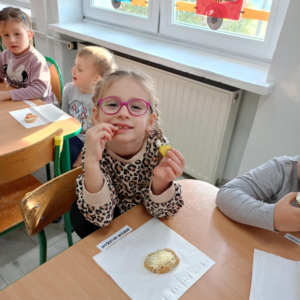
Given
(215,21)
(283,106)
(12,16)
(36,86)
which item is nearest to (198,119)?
(283,106)

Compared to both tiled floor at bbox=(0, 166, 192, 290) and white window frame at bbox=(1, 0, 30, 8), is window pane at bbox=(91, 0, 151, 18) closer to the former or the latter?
white window frame at bbox=(1, 0, 30, 8)

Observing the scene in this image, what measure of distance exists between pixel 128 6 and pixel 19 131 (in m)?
1.73

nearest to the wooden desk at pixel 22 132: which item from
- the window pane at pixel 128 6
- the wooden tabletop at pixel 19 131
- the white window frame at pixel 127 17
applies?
the wooden tabletop at pixel 19 131

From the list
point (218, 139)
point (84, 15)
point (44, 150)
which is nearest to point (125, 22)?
point (84, 15)

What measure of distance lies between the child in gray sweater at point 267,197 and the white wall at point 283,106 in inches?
23.1

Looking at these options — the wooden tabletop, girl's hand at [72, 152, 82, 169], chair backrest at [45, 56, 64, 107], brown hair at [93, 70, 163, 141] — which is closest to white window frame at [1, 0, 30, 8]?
chair backrest at [45, 56, 64, 107]

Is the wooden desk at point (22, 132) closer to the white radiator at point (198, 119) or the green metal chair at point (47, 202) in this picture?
the green metal chair at point (47, 202)

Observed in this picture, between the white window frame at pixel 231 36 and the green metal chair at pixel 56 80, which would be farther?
the green metal chair at pixel 56 80

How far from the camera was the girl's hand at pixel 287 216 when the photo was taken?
2.64 feet

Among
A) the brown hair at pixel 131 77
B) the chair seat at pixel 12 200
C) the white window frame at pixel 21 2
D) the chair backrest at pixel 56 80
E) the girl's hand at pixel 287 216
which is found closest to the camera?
the girl's hand at pixel 287 216

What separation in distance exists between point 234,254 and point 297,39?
1.17 meters

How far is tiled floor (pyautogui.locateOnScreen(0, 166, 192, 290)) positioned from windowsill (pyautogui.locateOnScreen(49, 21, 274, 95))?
4.35 feet

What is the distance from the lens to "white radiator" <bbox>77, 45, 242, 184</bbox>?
6.00 ft

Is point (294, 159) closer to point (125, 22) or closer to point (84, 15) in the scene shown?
point (125, 22)
